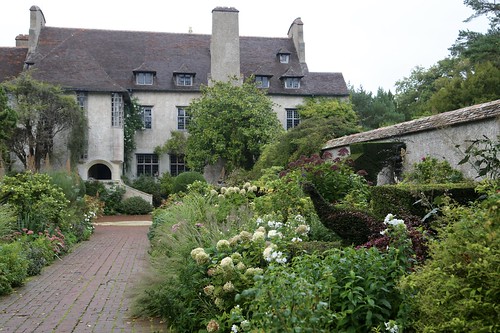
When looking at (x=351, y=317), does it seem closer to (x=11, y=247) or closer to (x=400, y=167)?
(x=11, y=247)

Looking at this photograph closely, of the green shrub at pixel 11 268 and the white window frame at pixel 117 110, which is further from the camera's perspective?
the white window frame at pixel 117 110

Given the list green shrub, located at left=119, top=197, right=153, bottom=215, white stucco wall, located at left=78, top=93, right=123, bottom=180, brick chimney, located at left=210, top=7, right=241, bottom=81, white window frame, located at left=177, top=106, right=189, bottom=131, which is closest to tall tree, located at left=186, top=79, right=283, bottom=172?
white window frame, located at left=177, top=106, right=189, bottom=131

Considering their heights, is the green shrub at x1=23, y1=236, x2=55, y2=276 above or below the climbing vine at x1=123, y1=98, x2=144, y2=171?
below

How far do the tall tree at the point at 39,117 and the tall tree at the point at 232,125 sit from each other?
6.95m

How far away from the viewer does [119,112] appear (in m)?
31.8

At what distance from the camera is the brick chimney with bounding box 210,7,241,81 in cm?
3541

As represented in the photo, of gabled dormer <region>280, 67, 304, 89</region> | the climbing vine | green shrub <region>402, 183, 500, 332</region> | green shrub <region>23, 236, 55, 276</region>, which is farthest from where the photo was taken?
gabled dormer <region>280, 67, 304, 89</region>

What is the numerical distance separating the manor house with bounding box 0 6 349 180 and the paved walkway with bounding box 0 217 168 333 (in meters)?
20.6

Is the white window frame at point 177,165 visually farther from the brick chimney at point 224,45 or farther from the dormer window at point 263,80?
the dormer window at point 263,80

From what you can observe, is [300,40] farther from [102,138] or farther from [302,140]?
[302,140]

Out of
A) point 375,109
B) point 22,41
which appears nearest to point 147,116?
point 22,41

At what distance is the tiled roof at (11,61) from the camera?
33.2 meters

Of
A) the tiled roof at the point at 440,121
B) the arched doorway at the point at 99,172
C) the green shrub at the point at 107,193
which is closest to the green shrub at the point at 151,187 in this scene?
the arched doorway at the point at 99,172

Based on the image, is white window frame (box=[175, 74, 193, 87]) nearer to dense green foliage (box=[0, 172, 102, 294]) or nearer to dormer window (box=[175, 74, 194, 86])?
dormer window (box=[175, 74, 194, 86])
